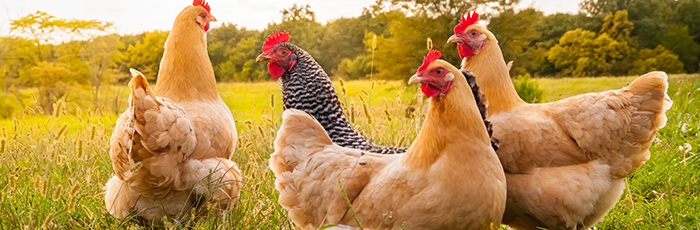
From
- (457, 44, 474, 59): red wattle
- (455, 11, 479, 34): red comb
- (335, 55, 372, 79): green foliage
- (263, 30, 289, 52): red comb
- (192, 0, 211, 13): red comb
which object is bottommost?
(335, 55, 372, 79): green foliage

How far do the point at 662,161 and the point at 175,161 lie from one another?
4.96 metres

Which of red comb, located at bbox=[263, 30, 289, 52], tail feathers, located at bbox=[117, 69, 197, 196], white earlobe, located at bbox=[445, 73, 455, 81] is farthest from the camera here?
red comb, located at bbox=[263, 30, 289, 52]

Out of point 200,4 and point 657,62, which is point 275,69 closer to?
point 200,4

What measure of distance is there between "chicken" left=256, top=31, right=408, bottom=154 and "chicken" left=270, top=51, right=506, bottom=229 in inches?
21.1

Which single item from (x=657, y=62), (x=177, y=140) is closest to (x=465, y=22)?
(x=177, y=140)

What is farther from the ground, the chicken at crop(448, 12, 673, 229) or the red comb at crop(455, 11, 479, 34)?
the red comb at crop(455, 11, 479, 34)

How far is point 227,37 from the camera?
591 inches

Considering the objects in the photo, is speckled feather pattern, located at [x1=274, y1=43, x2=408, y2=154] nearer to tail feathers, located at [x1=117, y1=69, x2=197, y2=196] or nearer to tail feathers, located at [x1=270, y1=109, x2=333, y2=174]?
tail feathers, located at [x1=270, y1=109, x2=333, y2=174]

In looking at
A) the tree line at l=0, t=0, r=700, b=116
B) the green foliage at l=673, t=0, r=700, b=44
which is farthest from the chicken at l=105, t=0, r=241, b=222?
the green foliage at l=673, t=0, r=700, b=44

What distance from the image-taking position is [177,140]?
275 centimetres

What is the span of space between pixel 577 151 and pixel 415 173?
149 cm

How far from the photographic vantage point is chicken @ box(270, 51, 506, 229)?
2.29 m

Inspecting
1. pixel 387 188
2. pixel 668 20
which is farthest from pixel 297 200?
pixel 668 20

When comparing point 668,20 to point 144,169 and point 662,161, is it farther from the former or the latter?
point 144,169
